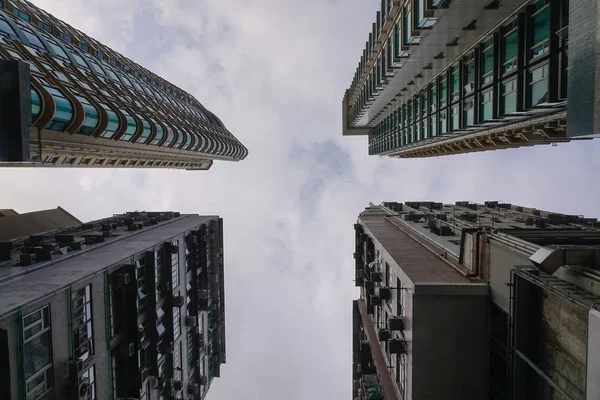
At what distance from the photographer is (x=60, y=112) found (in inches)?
858

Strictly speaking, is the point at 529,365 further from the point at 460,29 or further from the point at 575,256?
the point at 460,29

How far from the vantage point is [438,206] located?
46.0 meters

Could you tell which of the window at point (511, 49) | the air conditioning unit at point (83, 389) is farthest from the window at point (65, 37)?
the window at point (511, 49)

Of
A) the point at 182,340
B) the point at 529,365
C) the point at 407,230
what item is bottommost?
the point at 182,340

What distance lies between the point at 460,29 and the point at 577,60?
13.9 metres

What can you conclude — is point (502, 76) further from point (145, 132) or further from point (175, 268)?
point (175, 268)

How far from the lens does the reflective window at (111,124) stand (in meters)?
27.4

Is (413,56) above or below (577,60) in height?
above

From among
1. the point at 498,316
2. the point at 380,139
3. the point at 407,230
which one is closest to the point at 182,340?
the point at 407,230

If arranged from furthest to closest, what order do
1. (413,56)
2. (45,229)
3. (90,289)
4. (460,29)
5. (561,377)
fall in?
(45,229), (413,56), (460,29), (90,289), (561,377)

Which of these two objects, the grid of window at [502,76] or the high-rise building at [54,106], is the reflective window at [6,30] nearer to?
the high-rise building at [54,106]

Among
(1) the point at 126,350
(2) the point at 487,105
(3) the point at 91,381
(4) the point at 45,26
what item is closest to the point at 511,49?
(2) the point at 487,105

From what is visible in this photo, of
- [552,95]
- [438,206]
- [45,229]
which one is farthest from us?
[438,206]

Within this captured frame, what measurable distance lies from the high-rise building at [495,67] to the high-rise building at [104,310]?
79.9ft
